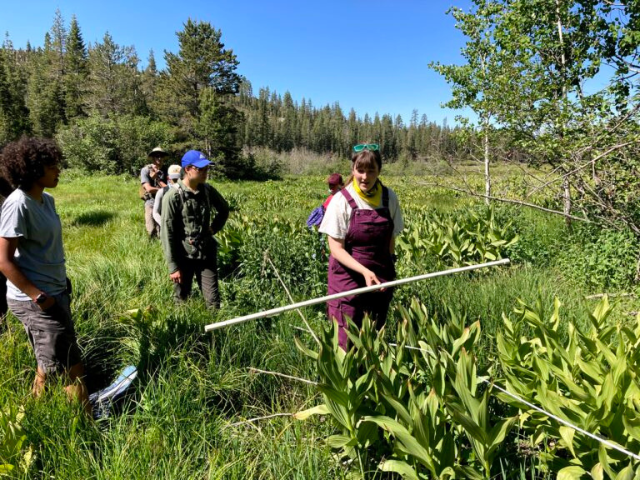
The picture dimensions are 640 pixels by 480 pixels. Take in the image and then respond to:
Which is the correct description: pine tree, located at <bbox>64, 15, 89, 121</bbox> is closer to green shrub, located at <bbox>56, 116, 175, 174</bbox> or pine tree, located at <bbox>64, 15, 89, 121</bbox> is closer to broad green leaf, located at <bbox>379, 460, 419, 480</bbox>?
green shrub, located at <bbox>56, 116, 175, 174</bbox>

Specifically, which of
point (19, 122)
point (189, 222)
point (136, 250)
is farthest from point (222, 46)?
point (189, 222)

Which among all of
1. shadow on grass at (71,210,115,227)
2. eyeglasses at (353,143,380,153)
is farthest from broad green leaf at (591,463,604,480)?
shadow on grass at (71,210,115,227)

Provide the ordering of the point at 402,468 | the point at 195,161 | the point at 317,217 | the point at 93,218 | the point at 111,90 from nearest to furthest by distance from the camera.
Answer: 1. the point at 402,468
2. the point at 195,161
3. the point at 317,217
4. the point at 93,218
5. the point at 111,90

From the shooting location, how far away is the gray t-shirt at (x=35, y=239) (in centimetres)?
219

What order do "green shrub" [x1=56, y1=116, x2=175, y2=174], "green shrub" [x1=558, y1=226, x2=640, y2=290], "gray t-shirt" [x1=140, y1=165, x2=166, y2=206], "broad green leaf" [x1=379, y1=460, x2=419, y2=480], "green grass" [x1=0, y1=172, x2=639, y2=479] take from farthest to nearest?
"green shrub" [x1=56, y1=116, x2=175, y2=174], "gray t-shirt" [x1=140, y1=165, x2=166, y2=206], "green shrub" [x1=558, y1=226, x2=640, y2=290], "green grass" [x1=0, y1=172, x2=639, y2=479], "broad green leaf" [x1=379, y1=460, x2=419, y2=480]

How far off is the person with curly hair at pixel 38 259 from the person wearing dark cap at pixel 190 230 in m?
1.18

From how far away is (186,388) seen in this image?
8.27ft

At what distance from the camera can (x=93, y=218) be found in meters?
9.72

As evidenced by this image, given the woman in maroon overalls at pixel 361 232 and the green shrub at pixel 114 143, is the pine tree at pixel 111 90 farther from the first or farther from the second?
the woman in maroon overalls at pixel 361 232

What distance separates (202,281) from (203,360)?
3.53 ft

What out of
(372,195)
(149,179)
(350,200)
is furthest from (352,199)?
(149,179)

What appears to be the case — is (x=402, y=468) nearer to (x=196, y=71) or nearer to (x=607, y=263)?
(x=607, y=263)

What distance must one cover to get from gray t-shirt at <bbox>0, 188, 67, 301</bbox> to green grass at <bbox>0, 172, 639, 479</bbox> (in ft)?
2.26

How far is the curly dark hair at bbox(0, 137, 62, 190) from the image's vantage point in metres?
2.27
